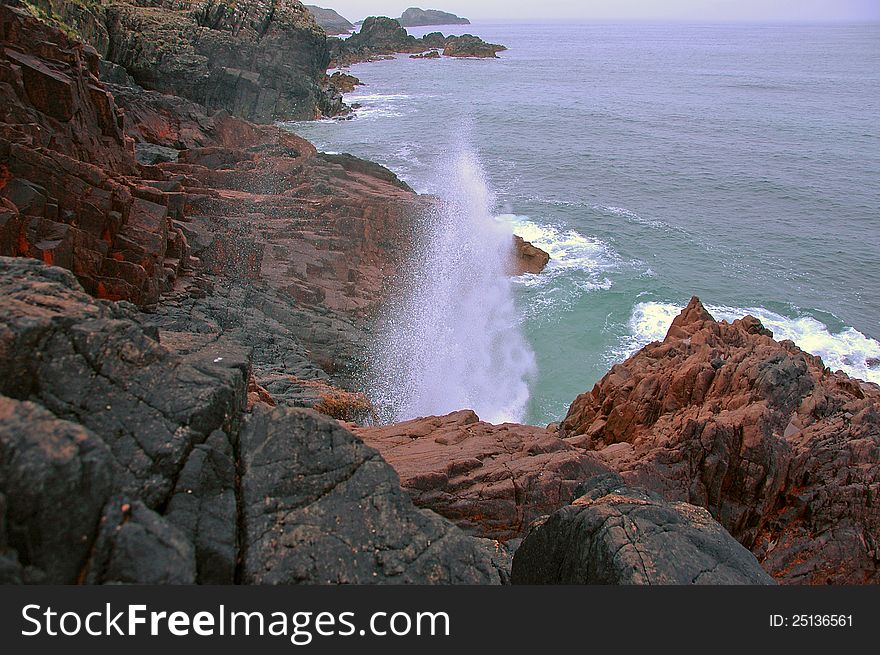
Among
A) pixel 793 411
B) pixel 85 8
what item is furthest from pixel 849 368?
pixel 85 8

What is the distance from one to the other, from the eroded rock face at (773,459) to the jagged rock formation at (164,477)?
7.90m

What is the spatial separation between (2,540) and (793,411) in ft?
52.2

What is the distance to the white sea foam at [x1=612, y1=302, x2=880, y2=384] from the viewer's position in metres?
28.0

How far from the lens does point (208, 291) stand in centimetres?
2033

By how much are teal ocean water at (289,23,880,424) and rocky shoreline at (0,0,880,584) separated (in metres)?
5.67

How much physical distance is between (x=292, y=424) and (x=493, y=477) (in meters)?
6.05

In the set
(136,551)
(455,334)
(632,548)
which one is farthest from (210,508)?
(455,334)

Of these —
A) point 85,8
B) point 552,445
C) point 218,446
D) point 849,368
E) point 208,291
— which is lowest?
point 849,368

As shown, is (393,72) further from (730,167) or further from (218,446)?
(218,446)

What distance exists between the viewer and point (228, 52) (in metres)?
65.9

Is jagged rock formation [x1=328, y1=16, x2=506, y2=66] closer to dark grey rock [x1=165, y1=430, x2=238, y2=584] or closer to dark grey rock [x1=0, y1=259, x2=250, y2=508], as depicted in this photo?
dark grey rock [x1=0, y1=259, x2=250, y2=508]

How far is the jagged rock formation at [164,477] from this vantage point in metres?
5.17

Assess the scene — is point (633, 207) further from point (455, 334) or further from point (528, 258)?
point (455, 334)

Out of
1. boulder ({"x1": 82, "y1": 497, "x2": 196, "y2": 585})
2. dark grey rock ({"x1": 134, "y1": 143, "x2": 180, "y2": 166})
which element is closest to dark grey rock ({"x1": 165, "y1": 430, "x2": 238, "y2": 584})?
boulder ({"x1": 82, "y1": 497, "x2": 196, "y2": 585})
